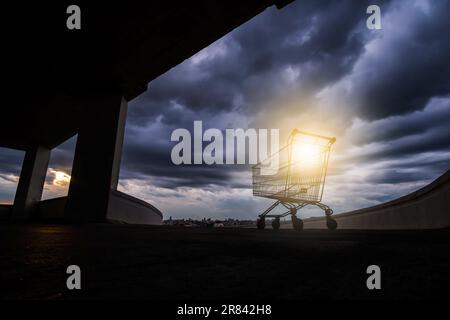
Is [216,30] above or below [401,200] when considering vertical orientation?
above

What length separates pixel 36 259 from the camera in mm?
990

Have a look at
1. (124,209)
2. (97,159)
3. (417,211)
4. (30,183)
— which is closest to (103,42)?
(97,159)

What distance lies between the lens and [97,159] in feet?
21.4

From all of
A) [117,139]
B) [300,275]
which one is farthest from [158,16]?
[300,275]

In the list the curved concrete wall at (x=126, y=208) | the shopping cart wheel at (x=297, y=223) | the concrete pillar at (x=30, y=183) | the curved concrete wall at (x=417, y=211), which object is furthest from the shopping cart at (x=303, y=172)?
the concrete pillar at (x=30, y=183)

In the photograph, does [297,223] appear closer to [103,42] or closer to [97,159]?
[97,159]

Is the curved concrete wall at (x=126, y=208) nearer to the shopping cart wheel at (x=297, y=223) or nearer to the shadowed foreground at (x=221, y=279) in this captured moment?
the shopping cart wheel at (x=297, y=223)

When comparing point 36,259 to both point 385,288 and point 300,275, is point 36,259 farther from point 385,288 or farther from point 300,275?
point 385,288

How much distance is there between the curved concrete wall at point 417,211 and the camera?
15.8 feet

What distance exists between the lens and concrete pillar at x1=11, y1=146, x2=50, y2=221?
44.4 ft

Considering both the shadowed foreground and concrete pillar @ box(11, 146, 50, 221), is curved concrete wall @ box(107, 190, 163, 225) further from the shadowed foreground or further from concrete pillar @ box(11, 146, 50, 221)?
concrete pillar @ box(11, 146, 50, 221)

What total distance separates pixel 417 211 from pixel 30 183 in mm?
18994

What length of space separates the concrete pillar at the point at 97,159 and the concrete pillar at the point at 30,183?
410 inches

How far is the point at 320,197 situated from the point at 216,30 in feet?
16.0
